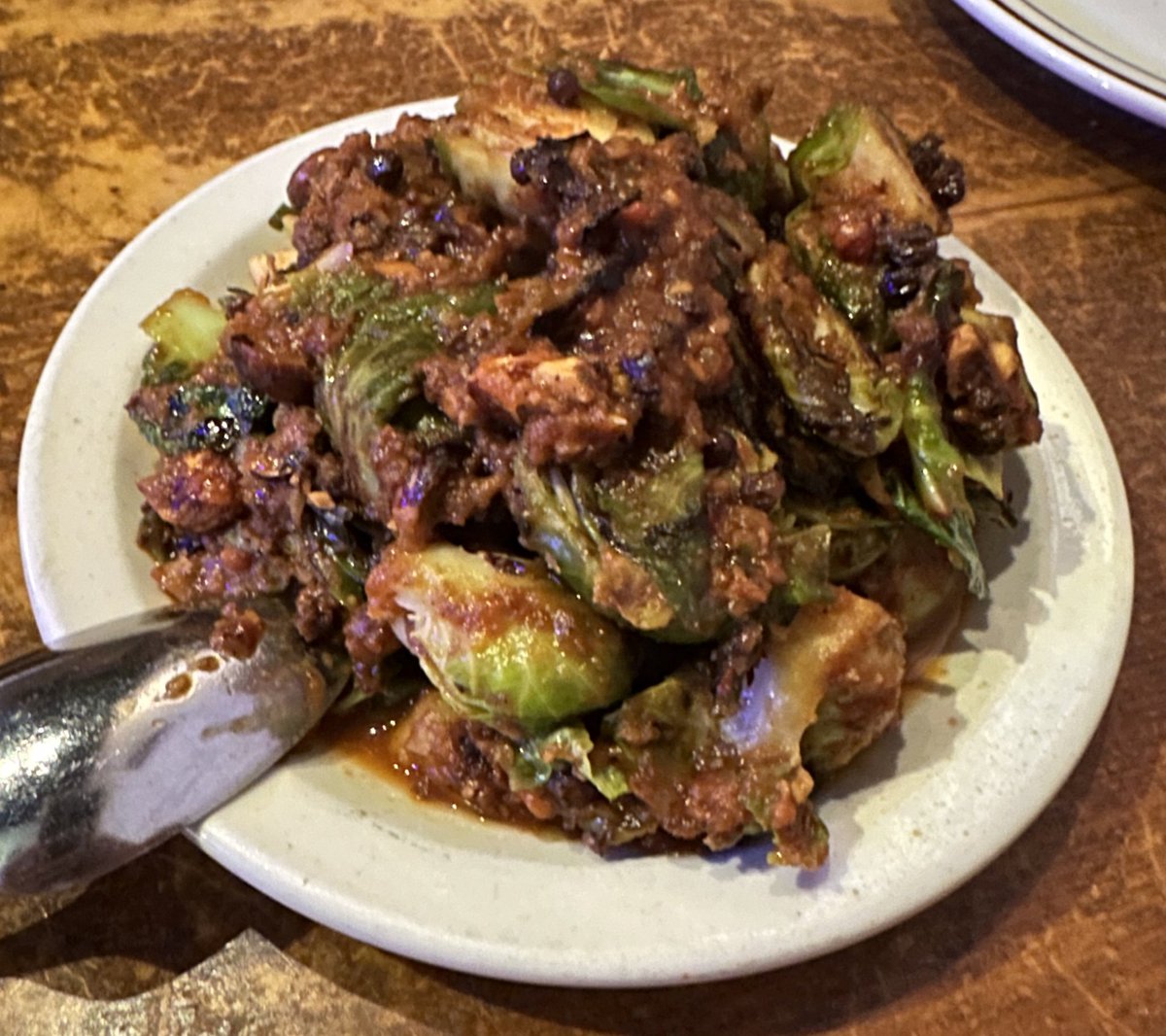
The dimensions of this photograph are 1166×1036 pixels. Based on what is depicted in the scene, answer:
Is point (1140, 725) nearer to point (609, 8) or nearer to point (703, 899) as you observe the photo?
point (703, 899)

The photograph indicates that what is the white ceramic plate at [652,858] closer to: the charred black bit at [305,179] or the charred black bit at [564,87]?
the charred black bit at [305,179]

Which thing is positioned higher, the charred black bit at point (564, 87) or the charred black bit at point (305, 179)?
the charred black bit at point (564, 87)

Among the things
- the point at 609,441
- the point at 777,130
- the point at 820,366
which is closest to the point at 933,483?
the point at 820,366

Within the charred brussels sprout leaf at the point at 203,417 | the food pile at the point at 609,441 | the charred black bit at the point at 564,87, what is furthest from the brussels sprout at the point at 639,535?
the charred black bit at the point at 564,87

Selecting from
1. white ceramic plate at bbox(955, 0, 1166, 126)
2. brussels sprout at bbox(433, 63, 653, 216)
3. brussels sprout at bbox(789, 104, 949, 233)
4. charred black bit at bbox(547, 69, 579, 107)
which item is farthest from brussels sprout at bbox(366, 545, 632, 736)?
white ceramic plate at bbox(955, 0, 1166, 126)

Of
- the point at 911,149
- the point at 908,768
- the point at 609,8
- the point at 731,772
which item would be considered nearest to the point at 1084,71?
the point at 911,149

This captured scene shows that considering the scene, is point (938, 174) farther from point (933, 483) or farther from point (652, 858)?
point (652, 858)

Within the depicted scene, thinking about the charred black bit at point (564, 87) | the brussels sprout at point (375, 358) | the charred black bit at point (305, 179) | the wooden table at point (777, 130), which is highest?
the charred black bit at point (564, 87)
